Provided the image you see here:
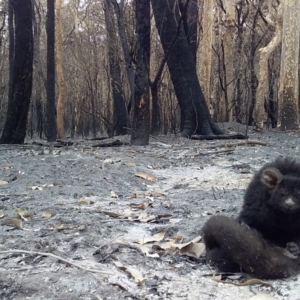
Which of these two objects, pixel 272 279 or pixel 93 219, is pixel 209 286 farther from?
pixel 93 219

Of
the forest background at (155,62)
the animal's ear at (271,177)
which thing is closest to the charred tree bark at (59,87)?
the forest background at (155,62)

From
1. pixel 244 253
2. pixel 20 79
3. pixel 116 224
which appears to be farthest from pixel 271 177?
pixel 20 79

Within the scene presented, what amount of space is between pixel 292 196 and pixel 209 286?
0.80 metres

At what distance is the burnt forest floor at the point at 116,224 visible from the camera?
3070 millimetres

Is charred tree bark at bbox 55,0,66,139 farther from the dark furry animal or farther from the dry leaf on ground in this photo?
the dark furry animal

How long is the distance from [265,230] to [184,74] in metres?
10.3

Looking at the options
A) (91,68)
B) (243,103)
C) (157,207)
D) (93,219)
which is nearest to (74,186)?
(157,207)

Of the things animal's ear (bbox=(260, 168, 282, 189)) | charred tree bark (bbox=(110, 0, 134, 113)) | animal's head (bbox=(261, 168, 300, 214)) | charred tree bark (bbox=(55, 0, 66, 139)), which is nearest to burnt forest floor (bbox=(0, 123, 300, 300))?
animal's head (bbox=(261, 168, 300, 214))

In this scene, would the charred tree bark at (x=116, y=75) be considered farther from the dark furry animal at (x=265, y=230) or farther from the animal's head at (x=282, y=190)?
the animal's head at (x=282, y=190)

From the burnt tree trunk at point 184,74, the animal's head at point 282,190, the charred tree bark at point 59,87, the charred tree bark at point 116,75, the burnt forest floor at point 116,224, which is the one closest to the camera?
the burnt forest floor at point 116,224

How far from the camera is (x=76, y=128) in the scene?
34500mm

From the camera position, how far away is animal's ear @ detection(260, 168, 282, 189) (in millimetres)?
3674

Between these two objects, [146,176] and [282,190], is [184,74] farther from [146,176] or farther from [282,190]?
[282,190]

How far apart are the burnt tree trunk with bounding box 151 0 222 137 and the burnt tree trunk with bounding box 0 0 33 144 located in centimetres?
326
